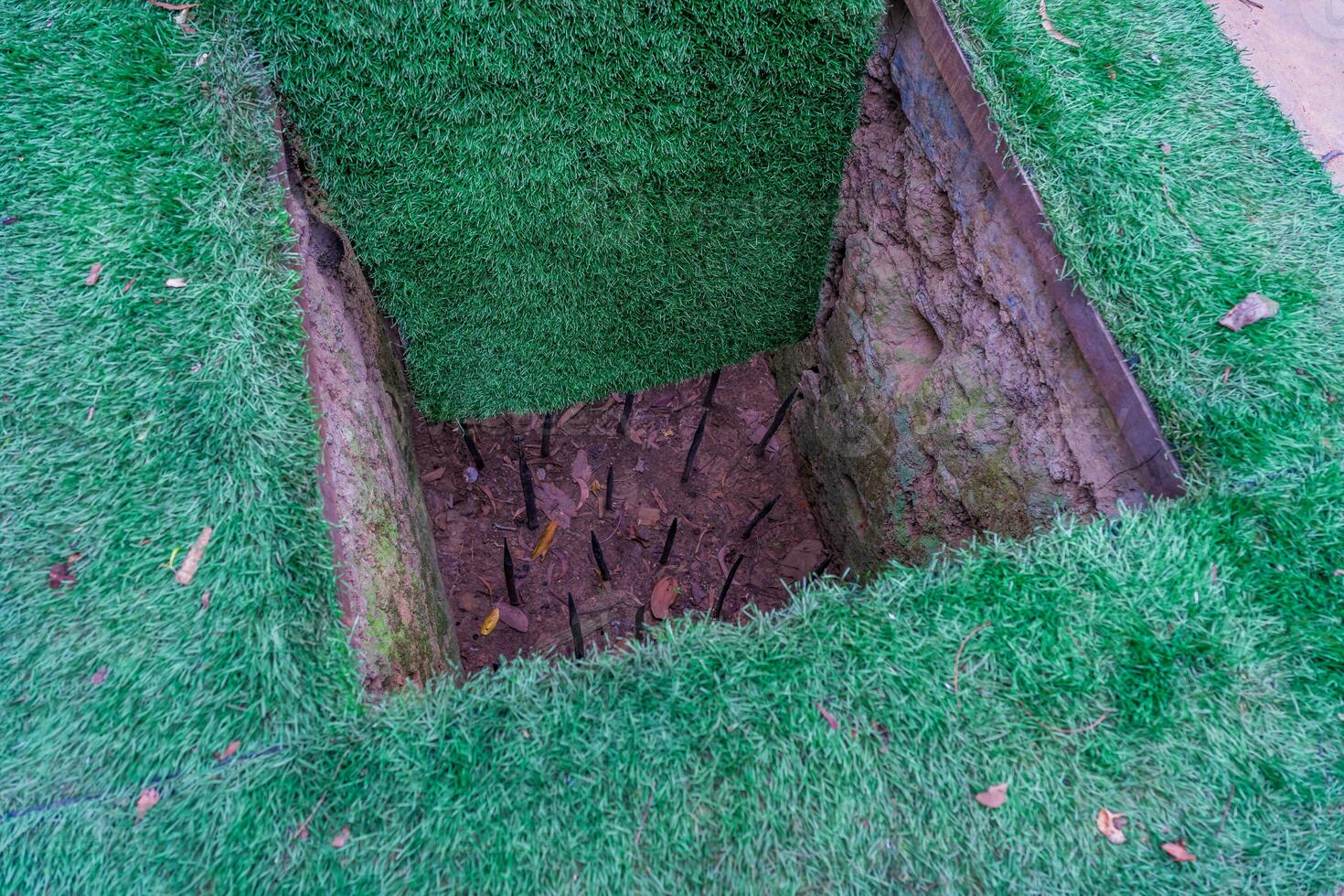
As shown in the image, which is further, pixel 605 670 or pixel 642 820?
pixel 605 670

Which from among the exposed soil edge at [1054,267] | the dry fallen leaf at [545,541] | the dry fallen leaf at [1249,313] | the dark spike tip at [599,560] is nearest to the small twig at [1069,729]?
the exposed soil edge at [1054,267]

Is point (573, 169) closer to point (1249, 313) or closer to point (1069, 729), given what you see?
point (1249, 313)

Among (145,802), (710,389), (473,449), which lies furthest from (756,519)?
(145,802)

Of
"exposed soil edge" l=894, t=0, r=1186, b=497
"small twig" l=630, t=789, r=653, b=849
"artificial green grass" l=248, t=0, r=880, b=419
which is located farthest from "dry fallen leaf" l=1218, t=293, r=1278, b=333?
"small twig" l=630, t=789, r=653, b=849

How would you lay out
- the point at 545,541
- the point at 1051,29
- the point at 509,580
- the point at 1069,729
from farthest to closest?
1. the point at 545,541
2. the point at 509,580
3. the point at 1051,29
4. the point at 1069,729

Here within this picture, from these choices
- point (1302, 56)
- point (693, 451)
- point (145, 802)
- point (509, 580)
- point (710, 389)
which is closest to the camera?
point (145, 802)

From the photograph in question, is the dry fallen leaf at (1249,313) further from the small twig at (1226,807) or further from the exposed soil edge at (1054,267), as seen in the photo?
the small twig at (1226,807)

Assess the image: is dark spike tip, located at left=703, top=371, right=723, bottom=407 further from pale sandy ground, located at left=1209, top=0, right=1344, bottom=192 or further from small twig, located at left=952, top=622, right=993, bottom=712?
pale sandy ground, located at left=1209, top=0, right=1344, bottom=192
